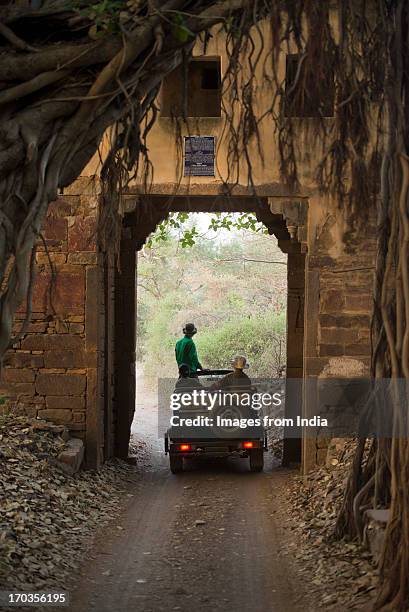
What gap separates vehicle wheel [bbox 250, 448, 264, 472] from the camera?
38.0 ft

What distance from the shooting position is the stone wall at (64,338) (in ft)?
34.8

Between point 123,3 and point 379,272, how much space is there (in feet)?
10.0

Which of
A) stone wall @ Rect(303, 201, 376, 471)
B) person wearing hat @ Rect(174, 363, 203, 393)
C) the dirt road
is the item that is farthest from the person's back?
the dirt road

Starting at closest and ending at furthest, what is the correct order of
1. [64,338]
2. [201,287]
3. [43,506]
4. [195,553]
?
1. [195,553]
2. [43,506]
3. [64,338]
4. [201,287]

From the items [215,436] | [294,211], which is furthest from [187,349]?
[294,211]

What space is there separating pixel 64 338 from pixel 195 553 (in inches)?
161

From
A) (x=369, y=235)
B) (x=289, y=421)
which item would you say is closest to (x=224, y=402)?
(x=289, y=421)

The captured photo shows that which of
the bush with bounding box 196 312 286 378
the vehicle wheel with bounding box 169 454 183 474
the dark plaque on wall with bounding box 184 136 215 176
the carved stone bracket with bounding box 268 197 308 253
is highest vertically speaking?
the dark plaque on wall with bounding box 184 136 215 176

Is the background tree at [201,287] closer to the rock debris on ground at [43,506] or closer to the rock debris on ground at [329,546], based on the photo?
the rock debris on ground at [43,506]

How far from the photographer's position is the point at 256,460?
11.7 metres

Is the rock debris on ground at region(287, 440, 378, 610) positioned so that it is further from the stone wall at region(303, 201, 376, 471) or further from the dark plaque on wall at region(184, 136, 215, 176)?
the dark plaque on wall at region(184, 136, 215, 176)

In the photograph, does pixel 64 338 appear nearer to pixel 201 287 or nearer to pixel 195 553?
pixel 195 553

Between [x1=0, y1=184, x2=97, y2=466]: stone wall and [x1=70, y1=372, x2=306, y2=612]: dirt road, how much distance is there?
166cm

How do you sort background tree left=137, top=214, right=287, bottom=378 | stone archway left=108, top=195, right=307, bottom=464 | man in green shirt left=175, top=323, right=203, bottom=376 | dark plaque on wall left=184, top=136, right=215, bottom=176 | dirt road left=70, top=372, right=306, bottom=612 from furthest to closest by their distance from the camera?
background tree left=137, top=214, right=287, bottom=378, man in green shirt left=175, top=323, right=203, bottom=376, stone archway left=108, top=195, right=307, bottom=464, dark plaque on wall left=184, top=136, right=215, bottom=176, dirt road left=70, top=372, right=306, bottom=612
